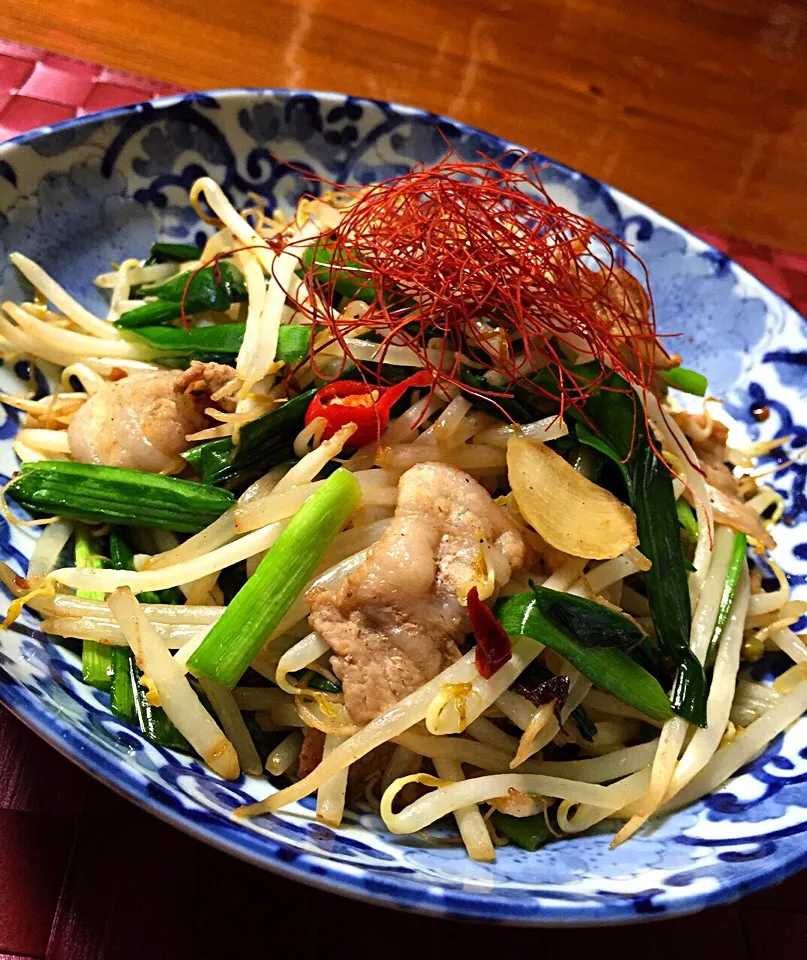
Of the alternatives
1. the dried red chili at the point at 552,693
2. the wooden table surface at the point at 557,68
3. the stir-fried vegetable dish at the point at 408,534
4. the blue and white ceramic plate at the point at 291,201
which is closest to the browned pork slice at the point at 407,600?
the stir-fried vegetable dish at the point at 408,534

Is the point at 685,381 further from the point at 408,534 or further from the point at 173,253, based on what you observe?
the point at 173,253

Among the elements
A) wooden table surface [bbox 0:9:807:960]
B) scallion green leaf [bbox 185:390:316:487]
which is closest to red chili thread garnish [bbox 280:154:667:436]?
scallion green leaf [bbox 185:390:316:487]

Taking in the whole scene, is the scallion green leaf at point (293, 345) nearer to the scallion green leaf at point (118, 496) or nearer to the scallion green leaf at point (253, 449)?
the scallion green leaf at point (253, 449)

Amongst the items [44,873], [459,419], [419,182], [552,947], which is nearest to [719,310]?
[419,182]

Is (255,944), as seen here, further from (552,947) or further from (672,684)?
(672,684)

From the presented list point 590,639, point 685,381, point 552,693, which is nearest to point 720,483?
point 685,381

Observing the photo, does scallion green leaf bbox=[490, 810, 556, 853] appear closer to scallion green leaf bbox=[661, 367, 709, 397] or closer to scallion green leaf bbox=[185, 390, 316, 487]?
scallion green leaf bbox=[185, 390, 316, 487]
